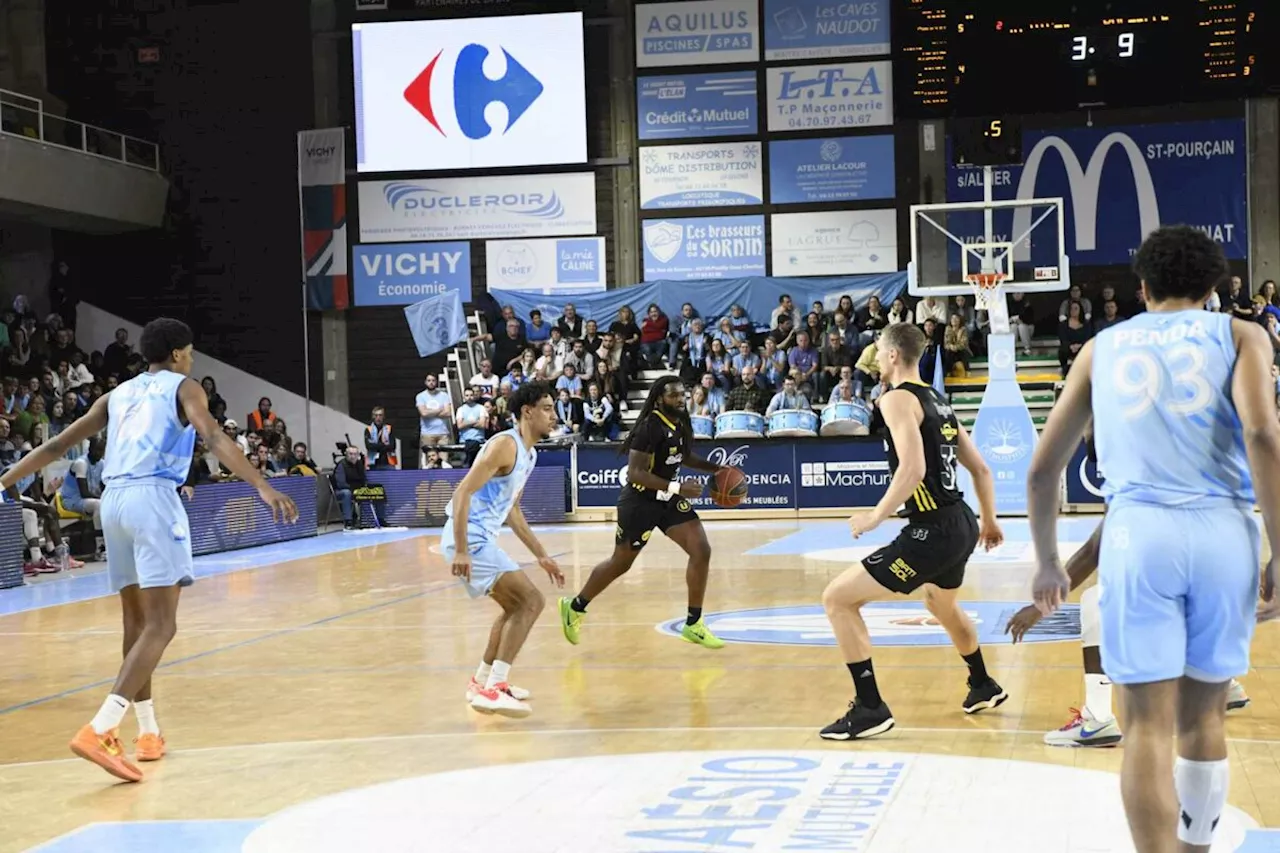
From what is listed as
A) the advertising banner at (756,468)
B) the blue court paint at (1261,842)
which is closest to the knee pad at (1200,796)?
the blue court paint at (1261,842)

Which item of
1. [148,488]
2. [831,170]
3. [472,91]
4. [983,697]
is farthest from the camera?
[472,91]

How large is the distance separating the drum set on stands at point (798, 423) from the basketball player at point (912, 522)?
16441mm

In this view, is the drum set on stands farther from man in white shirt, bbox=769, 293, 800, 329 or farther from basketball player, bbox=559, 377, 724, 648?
basketball player, bbox=559, 377, 724, 648

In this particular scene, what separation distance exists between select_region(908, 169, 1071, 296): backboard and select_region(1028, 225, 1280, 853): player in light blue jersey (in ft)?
63.3

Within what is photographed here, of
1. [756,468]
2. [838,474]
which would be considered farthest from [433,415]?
[838,474]

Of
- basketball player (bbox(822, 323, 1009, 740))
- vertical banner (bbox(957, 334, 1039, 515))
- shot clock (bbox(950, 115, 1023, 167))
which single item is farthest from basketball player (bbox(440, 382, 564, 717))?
shot clock (bbox(950, 115, 1023, 167))

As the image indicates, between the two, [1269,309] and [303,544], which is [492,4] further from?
[1269,309]

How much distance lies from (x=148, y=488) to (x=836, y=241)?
74.7 ft

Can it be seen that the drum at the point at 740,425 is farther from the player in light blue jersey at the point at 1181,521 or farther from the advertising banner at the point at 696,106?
the player in light blue jersey at the point at 1181,521

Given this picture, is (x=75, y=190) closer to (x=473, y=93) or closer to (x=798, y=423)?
(x=473, y=93)

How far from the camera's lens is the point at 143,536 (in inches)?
265

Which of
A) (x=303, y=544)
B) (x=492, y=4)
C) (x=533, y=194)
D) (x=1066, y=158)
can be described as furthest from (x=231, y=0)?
(x=1066, y=158)

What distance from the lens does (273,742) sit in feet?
23.7

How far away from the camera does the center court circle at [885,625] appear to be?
1000 cm
